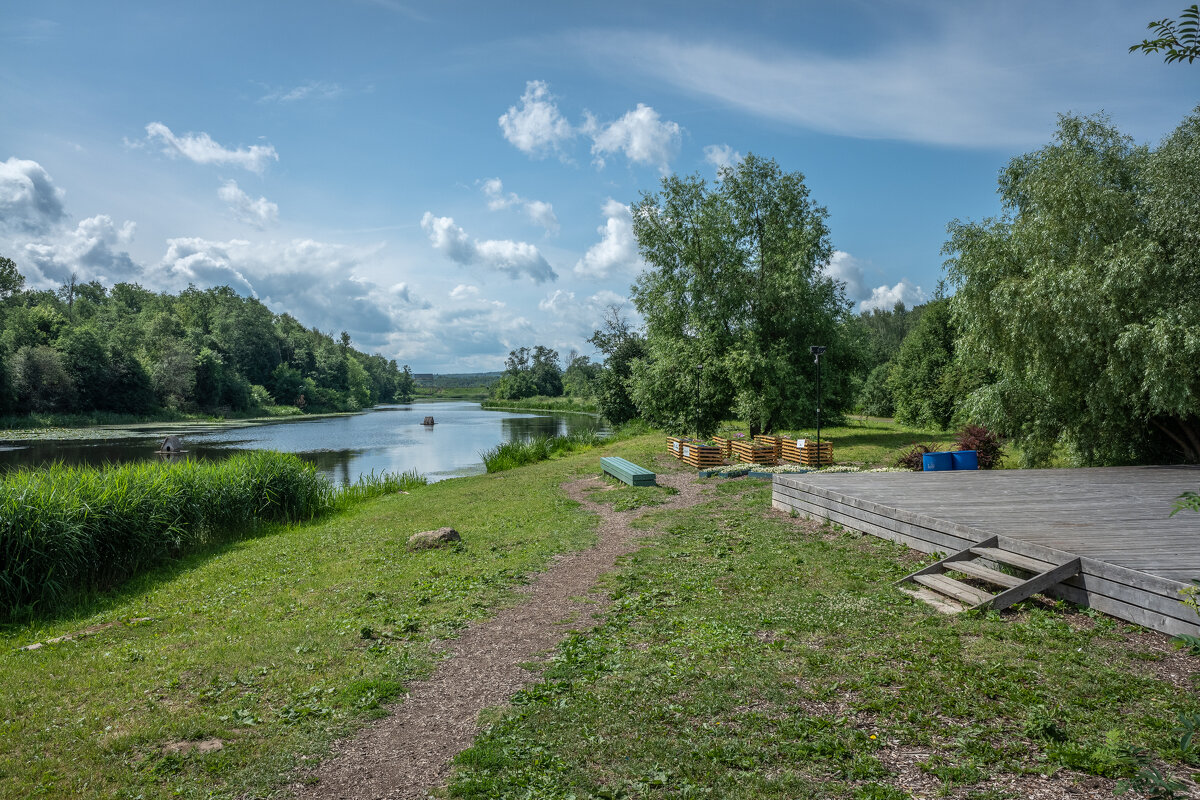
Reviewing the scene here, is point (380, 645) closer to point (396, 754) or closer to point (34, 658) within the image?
point (396, 754)

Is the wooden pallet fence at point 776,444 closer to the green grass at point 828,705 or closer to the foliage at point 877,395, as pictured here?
the green grass at point 828,705

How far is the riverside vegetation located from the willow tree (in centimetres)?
1560

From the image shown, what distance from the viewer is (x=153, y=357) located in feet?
216

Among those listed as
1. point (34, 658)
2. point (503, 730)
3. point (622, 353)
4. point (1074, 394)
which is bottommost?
point (34, 658)

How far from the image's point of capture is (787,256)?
23469 mm

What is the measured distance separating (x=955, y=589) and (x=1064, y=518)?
2.45 metres

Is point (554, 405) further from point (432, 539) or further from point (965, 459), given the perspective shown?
point (432, 539)

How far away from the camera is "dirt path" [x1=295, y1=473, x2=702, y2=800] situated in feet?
12.4

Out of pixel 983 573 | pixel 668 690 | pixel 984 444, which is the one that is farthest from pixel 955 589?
pixel 984 444

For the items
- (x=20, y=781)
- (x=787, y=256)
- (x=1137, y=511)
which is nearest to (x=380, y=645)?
(x=20, y=781)

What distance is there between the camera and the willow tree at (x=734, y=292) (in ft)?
77.4

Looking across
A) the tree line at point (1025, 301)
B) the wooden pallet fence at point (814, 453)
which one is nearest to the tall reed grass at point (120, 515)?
the wooden pallet fence at point (814, 453)

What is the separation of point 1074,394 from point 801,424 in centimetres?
1223

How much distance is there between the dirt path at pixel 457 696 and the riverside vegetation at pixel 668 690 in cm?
18
